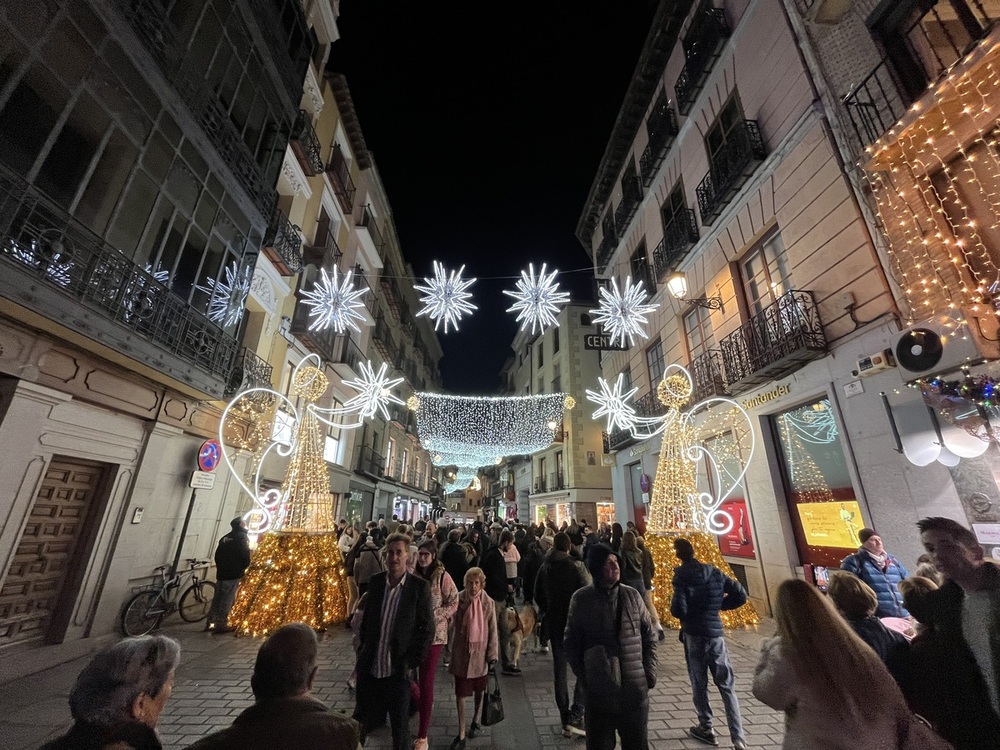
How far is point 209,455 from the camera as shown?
29.5 ft

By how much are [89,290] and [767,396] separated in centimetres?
1260

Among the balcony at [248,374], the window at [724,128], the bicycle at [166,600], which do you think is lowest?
the bicycle at [166,600]

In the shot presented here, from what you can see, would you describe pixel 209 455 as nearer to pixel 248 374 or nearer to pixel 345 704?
pixel 248 374

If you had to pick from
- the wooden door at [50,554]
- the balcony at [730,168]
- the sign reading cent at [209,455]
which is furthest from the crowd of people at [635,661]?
the balcony at [730,168]

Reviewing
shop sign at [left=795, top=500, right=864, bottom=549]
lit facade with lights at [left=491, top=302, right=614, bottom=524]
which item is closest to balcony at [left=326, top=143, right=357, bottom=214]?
lit facade with lights at [left=491, top=302, right=614, bottom=524]

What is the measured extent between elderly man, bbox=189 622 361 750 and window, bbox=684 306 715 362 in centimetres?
1207

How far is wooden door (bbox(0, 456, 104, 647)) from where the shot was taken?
582cm

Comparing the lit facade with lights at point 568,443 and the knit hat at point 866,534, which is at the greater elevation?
the lit facade with lights at point 568,443

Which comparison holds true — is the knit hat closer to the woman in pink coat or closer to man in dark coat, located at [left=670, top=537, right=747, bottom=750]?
man in dark coat, located at [left=670, top=537, right=747, bottom=750]

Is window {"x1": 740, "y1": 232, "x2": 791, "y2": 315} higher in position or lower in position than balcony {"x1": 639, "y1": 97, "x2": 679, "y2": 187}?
lower

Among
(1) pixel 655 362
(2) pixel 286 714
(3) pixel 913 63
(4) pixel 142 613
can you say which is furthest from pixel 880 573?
(1) pixel 655 362

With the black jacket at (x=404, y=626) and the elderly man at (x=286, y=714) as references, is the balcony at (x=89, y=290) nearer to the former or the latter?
the black jacket at (x=404, y=626)

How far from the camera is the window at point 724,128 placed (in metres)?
11.0

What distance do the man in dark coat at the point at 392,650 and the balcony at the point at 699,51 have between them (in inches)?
591
